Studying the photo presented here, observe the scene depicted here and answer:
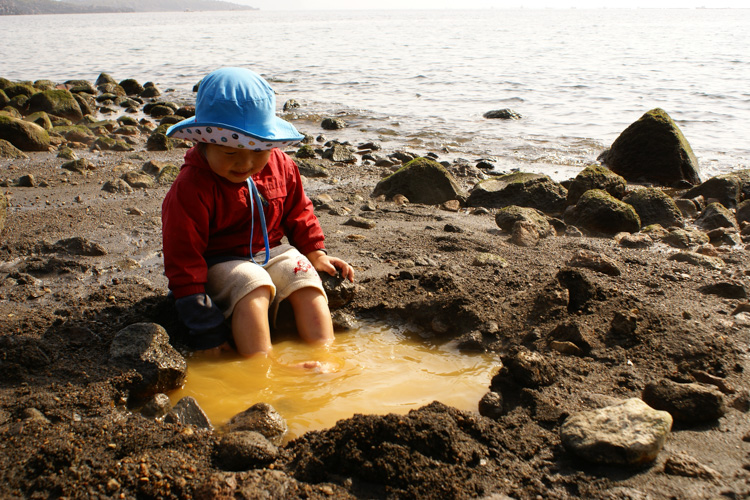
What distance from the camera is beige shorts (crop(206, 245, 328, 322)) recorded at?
2975mm

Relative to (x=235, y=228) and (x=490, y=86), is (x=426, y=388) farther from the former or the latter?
(x=490, y=86)

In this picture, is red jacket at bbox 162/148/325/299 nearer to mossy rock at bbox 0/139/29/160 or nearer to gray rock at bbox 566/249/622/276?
gray rock at bbox 566/249/622/276

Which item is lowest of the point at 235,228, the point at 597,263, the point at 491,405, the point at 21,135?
the point at 491,405

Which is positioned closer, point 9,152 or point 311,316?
point 311,316

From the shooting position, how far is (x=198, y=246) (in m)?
2.97

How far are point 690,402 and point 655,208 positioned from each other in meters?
3.91

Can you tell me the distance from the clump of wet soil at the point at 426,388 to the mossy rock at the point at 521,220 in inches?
3.8

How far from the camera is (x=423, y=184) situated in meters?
6.18

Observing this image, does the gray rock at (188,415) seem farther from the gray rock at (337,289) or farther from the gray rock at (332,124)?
the gray rock at (332,124)

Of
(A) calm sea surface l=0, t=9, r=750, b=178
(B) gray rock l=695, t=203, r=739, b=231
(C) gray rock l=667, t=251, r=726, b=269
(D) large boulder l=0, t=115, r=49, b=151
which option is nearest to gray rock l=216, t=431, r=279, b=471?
(C) gray rock l=667, t=251, r=726, b=269

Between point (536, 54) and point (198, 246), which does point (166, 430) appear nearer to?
point (198, 246)

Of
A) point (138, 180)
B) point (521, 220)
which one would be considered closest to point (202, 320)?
point (521, 220)

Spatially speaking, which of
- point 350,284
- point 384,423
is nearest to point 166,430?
point 384,423

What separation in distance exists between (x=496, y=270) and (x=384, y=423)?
6.73 feet
